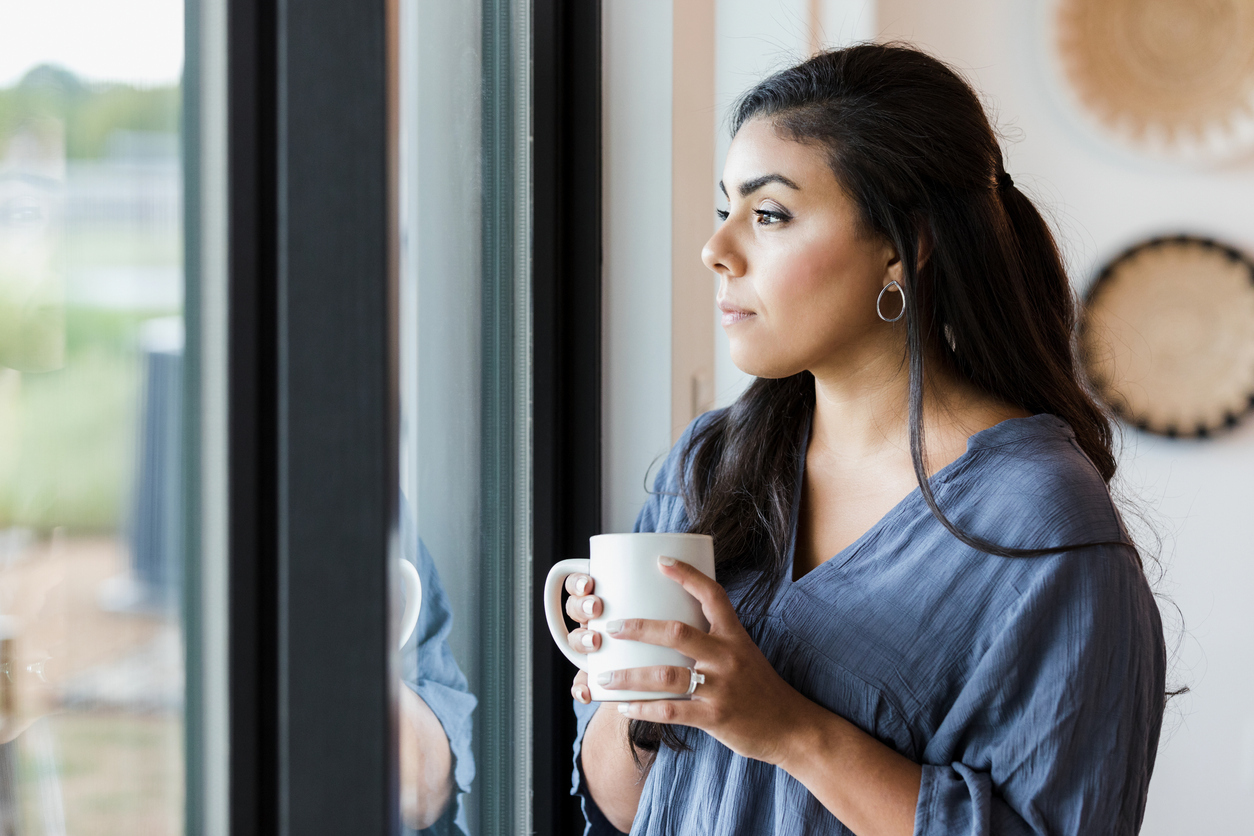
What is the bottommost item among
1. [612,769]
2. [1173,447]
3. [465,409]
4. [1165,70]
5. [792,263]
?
[612,769]

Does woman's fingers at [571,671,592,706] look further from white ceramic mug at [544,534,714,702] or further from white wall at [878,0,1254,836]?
white wall at [878,0,1254,836]

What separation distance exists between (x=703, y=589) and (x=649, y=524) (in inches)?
15.3

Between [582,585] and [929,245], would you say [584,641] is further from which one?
[929,245]

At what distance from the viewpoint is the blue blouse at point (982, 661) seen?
0.71 meters

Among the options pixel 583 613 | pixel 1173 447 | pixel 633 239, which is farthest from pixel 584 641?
pixel 1173 447

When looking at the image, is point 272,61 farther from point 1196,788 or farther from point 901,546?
point 1196,788

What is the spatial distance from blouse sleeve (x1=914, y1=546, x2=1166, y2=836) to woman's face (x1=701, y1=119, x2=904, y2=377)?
282mm

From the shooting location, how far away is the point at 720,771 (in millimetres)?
828

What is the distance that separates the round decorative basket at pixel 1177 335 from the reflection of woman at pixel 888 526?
0.97 metres

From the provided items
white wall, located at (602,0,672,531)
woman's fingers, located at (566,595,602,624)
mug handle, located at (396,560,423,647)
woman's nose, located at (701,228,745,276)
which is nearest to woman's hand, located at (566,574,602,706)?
woman's fingers, located at (566,595,602,624)

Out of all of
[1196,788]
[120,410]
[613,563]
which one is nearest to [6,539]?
[120,410]

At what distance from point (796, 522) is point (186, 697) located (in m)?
0.59

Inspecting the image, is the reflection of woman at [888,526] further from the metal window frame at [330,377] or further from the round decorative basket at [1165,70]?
the round decorative basket at [1165,70]

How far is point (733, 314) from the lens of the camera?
89cm
